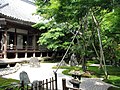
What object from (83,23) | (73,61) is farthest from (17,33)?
(83,23)

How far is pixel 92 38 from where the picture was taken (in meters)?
17.8

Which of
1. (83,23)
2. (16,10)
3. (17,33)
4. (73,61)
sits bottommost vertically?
(73,61)

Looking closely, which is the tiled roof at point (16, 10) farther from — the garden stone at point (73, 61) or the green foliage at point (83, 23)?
the garden stone at point (73, 61)

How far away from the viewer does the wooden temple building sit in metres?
19.7

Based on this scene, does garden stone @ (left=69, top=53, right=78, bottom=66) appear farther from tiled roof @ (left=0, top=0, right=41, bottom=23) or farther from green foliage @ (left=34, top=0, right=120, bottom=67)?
tiled roof @ (left=0, top=0, right=41, bottom=23)

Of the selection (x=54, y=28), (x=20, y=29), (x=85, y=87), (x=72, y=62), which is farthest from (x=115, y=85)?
(x=20, y=29)

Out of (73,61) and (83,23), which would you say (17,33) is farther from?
(83,23)

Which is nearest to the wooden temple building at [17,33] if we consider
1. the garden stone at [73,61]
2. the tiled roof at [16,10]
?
the tiled roof at [16,10]

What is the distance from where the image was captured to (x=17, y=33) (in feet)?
76.8

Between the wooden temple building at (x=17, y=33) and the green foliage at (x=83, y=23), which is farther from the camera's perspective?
the wooden temple building at (x=17, y=33)

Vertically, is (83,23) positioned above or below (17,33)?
above

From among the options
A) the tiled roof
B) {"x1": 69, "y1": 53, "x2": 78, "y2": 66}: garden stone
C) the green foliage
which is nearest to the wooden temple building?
the tiled roof

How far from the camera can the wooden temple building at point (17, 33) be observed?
19.7 metres

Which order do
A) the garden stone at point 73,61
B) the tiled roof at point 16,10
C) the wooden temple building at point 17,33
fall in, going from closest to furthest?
1. the wooden temple building at point 17,33
2. the tiled roof at point 16,10
3. the garden stone at point 73,61
